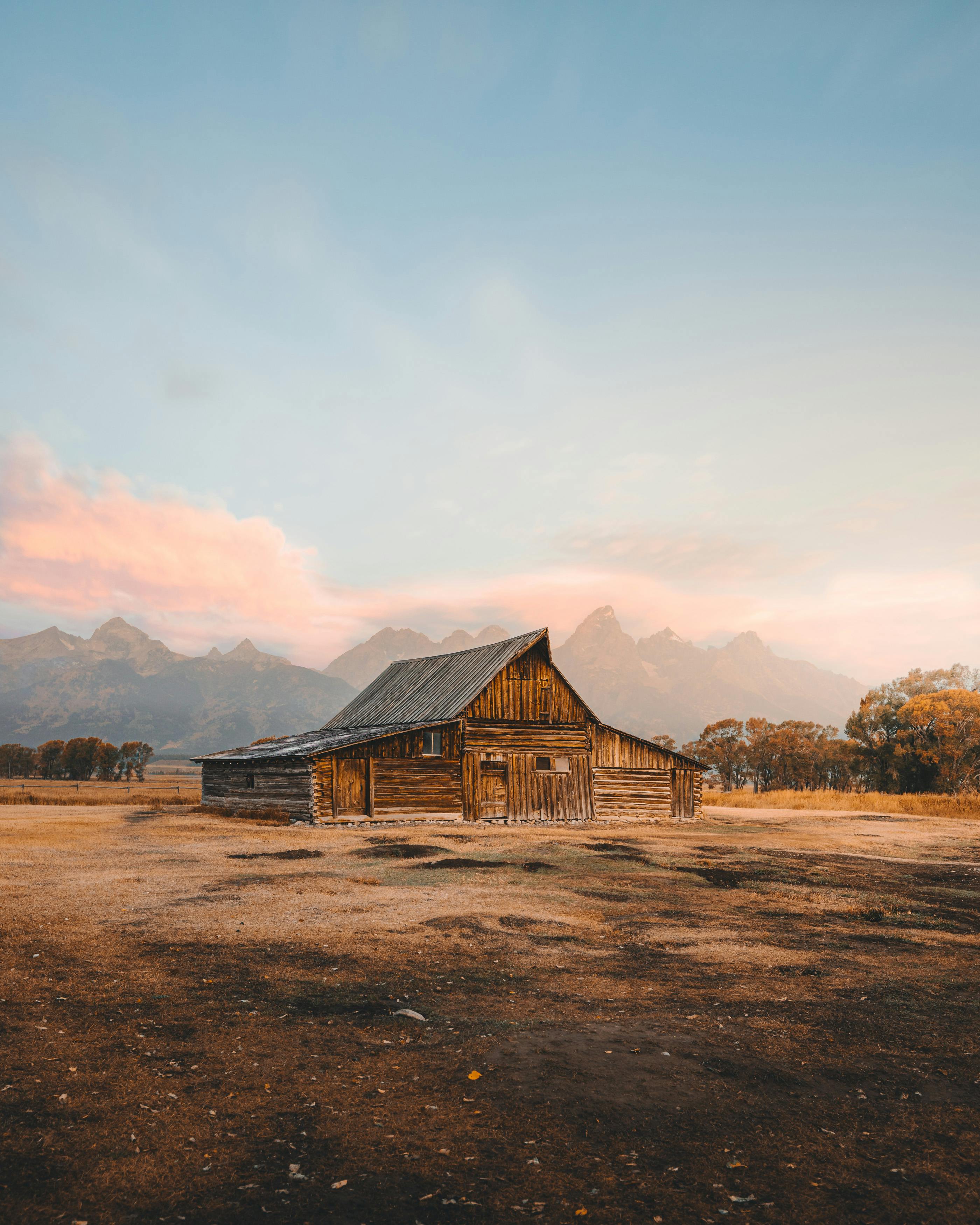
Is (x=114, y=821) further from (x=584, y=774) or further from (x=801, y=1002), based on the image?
(x=801, y=1002)

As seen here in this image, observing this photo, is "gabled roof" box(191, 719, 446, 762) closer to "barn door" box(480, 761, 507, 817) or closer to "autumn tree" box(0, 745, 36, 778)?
"barn door" box(480, 761, 507, 817)

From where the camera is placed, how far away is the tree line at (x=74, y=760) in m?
102

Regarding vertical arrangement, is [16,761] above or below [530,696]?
below

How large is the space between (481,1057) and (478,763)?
28.5 metres

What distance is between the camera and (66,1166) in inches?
184

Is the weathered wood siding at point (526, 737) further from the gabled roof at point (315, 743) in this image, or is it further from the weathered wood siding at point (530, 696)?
the gabled roof at point (315, 743)

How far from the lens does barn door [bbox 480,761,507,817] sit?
114 feet

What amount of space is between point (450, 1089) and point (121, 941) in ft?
21.1

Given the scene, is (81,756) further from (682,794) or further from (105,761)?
(682,794)

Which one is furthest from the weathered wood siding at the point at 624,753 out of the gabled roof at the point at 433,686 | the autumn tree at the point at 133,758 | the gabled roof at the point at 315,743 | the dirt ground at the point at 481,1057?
the autumn tree at the point at 133,758

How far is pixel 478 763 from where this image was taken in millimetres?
34906

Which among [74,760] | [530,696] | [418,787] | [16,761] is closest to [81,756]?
[74,760]

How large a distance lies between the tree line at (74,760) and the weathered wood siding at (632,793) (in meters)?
82.2

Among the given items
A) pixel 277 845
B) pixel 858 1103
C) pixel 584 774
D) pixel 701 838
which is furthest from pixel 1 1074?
pixel 584 774
